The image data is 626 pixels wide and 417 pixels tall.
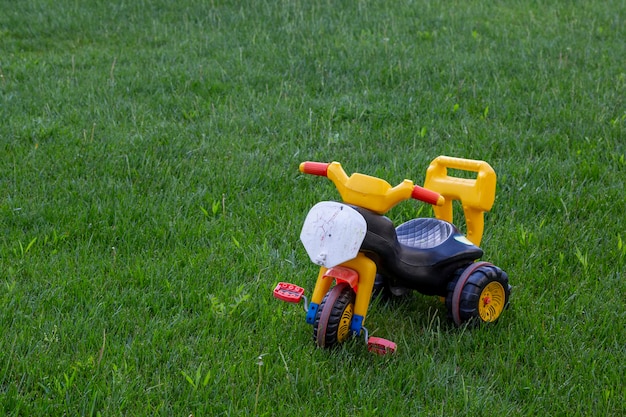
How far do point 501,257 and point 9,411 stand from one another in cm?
248

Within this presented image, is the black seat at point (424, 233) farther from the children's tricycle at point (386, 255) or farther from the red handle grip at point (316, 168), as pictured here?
the red handle grip at point (316, 168)

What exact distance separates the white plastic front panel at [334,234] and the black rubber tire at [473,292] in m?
0.62

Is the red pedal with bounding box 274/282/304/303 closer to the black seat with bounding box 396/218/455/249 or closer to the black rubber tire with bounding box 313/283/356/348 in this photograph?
the black rubber tire with bounding box 313/283/356/348

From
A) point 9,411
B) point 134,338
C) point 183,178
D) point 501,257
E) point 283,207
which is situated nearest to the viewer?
point 9,411

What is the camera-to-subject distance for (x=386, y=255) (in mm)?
3266

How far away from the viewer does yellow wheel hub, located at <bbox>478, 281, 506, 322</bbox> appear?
3377 mm

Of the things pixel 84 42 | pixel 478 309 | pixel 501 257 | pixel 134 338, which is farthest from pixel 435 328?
pixel 84 42

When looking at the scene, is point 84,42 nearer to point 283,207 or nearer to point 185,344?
point 283,207

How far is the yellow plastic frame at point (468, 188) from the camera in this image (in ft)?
11.6

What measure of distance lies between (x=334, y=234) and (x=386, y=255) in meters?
0.37

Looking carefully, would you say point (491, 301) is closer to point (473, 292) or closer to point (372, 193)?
point (473, 292)

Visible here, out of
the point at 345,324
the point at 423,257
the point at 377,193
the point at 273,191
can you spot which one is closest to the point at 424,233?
the point at 423,257

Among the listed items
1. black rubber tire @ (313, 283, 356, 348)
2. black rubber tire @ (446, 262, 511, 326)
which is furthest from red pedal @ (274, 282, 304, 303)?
black rubber tire @ (446, 262, 511, 326)

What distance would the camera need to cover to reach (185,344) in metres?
3.23
